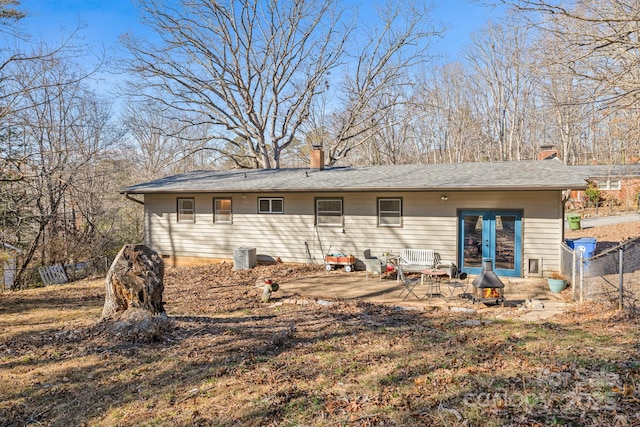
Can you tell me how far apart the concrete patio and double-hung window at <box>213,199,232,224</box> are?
13.2ft

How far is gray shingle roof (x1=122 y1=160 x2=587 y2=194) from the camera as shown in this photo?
32.2 ft

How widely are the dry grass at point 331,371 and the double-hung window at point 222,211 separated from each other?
247 inches

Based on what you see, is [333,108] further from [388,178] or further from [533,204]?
[533,204]

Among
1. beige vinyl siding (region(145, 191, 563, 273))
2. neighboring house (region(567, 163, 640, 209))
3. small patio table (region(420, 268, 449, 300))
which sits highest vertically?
neighboring house (region(567, 163, 640, 209))

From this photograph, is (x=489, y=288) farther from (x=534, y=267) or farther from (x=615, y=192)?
(x=615, y=192)

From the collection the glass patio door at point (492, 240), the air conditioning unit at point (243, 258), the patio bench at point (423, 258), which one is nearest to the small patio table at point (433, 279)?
the patio bench at point (423, 258)

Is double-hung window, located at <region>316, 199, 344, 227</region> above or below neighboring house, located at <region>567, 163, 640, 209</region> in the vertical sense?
below

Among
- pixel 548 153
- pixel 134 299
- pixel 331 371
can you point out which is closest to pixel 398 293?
pixel 331 371

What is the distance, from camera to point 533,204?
1005cm

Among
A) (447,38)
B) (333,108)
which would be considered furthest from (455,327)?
(333,108)

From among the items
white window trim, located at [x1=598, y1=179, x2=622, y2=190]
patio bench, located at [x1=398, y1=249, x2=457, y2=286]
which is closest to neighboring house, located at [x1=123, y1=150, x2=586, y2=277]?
patio bench, located at [x1=398, y1=249, x2=457, y2=286]

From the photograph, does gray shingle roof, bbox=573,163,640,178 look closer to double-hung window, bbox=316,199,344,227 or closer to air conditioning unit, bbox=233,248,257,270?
double-hung window, bbox=316,199,344,227

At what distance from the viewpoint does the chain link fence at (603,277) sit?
6660 mm

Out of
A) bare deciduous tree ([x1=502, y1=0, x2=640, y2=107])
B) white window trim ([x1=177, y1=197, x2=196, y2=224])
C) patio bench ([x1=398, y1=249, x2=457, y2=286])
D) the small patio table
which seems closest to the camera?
bare deciduous tree ([x1=502, y1=0, x2=640, y2=107])
